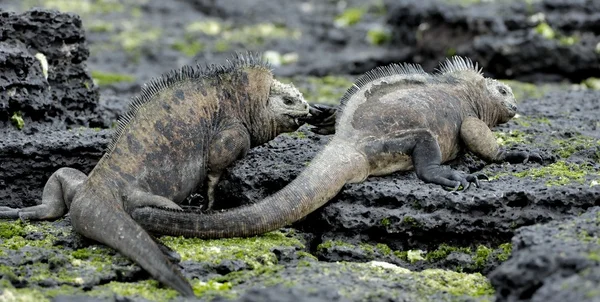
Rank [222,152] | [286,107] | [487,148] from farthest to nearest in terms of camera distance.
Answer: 1. [286,107]
2. [487,148]
3. [222,152]

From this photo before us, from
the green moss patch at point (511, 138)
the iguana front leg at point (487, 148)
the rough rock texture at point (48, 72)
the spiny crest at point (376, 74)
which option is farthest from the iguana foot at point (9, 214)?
the green moss patch at point (511, 138)

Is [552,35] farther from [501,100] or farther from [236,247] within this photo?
[236,247]

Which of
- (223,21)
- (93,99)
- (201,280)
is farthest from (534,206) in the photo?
(223,21)

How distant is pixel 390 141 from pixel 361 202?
1.68ft

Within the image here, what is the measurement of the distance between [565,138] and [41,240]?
3735mm

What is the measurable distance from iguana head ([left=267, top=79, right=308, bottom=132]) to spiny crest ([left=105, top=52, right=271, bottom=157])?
19 cm

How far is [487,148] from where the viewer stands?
19.7 feet

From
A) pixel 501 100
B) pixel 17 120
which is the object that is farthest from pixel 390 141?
pixel 17 120

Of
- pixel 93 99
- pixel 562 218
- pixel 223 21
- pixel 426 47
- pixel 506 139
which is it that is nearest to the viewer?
pixel 562 218

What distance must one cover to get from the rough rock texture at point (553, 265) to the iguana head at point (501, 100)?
1.94 m

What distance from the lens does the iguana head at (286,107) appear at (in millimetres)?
6094

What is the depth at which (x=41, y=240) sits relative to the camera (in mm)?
5191

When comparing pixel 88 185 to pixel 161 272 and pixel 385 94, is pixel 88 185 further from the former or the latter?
pixel 385 94

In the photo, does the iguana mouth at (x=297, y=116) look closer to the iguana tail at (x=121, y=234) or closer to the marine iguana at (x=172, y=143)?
the marine iguana at (x=172, y=143)
